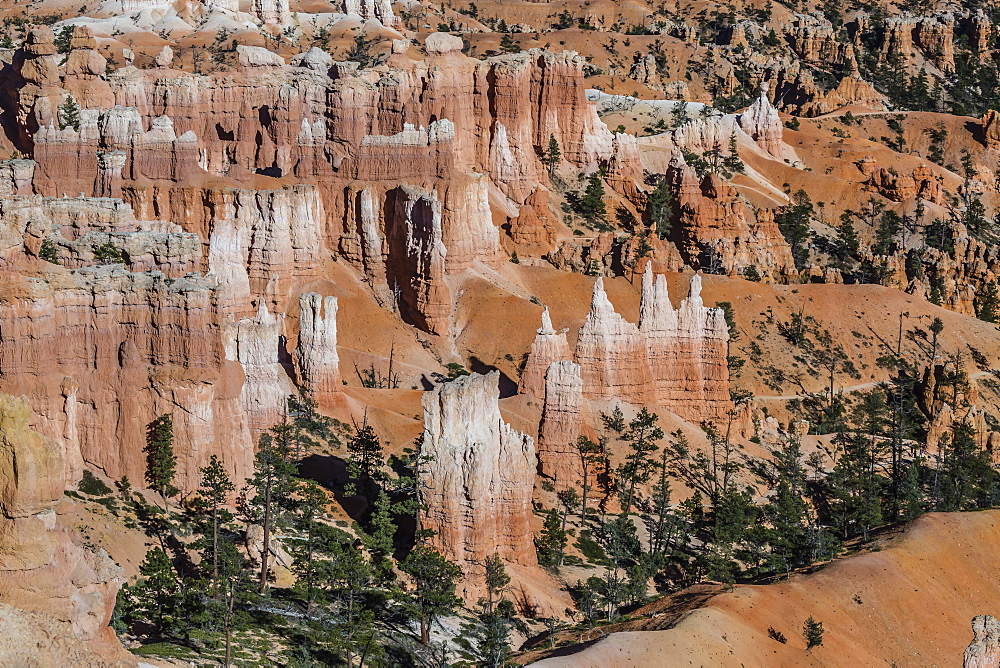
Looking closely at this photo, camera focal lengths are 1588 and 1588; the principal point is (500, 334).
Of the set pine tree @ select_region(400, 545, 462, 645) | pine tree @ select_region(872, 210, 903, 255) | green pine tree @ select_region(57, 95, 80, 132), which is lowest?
pine tree @ select_region(400, 545, 462, 645)

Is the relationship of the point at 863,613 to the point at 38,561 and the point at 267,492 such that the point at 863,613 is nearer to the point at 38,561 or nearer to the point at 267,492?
the point at 267,492

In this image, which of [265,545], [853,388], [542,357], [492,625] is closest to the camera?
[265,545]

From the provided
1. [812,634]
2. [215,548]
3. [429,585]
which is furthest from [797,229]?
[215,548]

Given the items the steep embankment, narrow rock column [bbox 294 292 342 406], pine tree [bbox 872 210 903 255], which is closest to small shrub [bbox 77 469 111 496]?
the steep embankment

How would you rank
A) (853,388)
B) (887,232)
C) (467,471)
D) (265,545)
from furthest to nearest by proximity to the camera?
(887,232) → (853,388) → (467,471) → (265,545)

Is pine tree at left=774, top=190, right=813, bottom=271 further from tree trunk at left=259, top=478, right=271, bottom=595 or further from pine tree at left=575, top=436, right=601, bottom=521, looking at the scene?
tree trunk at left=259, top=478, right=271, bottom=595

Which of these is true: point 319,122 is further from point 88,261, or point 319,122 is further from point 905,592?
point 905,592

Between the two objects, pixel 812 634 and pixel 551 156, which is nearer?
pixel 812 634

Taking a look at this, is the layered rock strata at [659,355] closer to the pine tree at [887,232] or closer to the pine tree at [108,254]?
the pine tree at [108,254]
